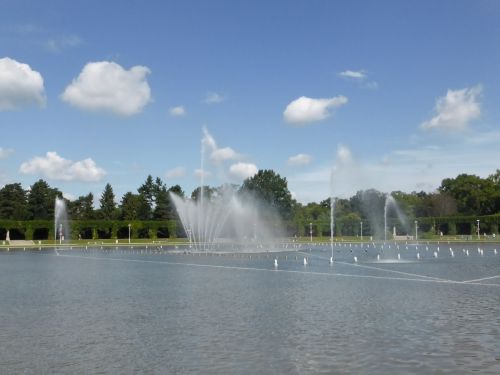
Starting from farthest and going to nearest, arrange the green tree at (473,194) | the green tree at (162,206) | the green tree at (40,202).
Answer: the green tree at (473,194) < the green tree at (40,202) < the green tree at (162,206)

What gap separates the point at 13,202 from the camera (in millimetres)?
146875

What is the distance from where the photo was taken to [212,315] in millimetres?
21078

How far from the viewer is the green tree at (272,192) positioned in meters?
146

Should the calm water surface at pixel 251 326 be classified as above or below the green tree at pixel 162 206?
below

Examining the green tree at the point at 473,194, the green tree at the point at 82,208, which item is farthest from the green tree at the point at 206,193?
the green tree at the point at 473,194

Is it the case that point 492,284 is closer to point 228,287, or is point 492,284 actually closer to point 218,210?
point 228,287

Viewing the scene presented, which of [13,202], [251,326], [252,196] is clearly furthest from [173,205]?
[251,326]

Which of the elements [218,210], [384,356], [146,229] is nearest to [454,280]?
[384,356]

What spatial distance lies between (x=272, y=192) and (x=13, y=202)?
221 ft

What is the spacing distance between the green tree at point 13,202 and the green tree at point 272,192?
56018 mm

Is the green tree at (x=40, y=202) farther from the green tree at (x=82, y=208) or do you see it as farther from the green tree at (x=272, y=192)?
the green tree at (x=272, y=192)


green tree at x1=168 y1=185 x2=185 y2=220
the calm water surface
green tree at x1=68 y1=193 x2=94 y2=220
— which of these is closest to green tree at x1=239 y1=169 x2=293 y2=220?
green tree at x1=168 y1=185 x2=185 y2=220

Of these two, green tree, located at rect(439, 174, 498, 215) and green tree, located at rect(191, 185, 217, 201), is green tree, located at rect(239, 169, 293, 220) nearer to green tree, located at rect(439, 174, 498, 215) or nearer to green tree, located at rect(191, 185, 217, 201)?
green tree, located at rect(191, 185, 217, 201)

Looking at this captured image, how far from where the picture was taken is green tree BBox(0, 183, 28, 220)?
14225 cm
